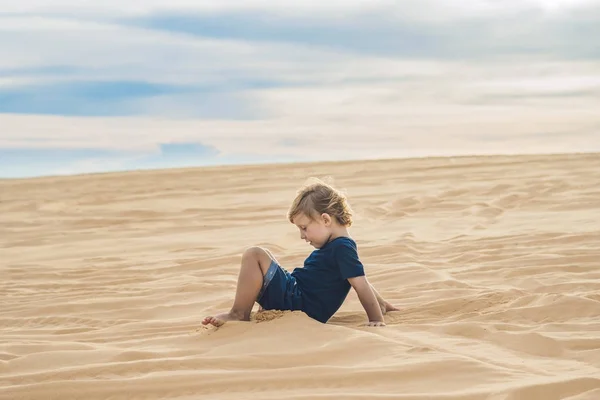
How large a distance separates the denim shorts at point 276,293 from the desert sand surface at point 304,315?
19cm

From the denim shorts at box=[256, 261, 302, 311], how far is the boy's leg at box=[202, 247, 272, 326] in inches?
1.2

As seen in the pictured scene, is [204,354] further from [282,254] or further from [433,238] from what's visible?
[433,238]

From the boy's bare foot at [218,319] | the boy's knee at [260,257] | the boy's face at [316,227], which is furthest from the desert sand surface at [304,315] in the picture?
the boy's face at [316,227]

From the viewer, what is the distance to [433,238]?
729 cm

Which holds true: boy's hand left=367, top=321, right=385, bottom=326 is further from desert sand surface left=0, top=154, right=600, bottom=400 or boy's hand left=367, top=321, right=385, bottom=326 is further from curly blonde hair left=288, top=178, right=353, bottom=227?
curly blonde hair left=288, top=178, right=353, bottom=227

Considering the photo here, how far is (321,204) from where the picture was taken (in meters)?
4.12

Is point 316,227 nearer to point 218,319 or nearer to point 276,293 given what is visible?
point 276,293

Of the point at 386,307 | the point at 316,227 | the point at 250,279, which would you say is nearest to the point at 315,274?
the point at 316,227

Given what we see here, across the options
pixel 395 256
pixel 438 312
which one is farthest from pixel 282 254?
pixel 438 312

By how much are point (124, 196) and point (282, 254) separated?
6.76 metres

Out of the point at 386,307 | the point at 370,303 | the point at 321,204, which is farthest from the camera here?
the point at 386,307

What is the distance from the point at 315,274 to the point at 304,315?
0.39 m

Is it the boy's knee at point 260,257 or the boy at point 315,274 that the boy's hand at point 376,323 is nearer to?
the boy at point 315,274

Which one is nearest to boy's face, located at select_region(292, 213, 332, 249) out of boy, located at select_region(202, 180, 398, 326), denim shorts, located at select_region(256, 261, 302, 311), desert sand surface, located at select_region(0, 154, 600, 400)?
boy, located at select_region(202, 180, 398, 326)
